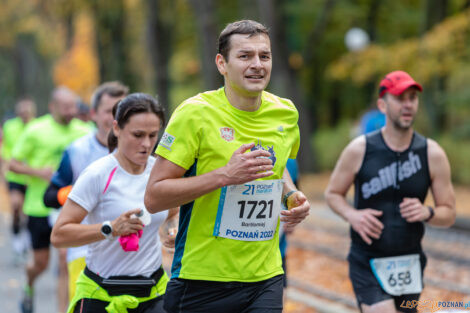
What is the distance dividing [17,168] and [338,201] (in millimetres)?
4405

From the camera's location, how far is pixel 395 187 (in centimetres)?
508

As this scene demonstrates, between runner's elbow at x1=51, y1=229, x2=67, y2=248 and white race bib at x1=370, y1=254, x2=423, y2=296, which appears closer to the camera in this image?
runner's elbow at x1=51, y1=229, x2=67, y2=248

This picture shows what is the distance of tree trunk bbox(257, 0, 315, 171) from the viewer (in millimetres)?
21062

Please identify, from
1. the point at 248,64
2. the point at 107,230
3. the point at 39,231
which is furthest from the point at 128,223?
the point at 39,231

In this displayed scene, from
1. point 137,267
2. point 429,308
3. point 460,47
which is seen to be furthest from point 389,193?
point 460,47

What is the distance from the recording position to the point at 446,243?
1199 centimetres

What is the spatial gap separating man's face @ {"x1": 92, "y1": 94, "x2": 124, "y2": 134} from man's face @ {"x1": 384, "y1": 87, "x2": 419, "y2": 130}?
210 cm

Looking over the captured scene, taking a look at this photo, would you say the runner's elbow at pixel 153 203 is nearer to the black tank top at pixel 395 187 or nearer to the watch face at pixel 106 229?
the watch face at pixel 106 229

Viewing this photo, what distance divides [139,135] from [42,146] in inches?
175

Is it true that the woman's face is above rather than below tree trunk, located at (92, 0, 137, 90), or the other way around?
below

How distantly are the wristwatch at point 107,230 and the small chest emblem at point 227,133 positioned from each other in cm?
91

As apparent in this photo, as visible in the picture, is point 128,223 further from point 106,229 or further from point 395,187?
point 395,187

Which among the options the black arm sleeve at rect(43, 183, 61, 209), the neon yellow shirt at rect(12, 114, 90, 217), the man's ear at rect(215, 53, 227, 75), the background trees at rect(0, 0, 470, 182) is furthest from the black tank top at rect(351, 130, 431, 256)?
the background trees at rect(0, 0, 470, 182)

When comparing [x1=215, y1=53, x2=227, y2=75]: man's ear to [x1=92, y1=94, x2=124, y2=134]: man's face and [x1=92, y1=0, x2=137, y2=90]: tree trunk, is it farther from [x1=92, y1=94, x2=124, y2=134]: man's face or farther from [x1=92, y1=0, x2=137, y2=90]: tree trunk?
[x1=92, y1=0, x2=137, y2=90]: tree trunk
